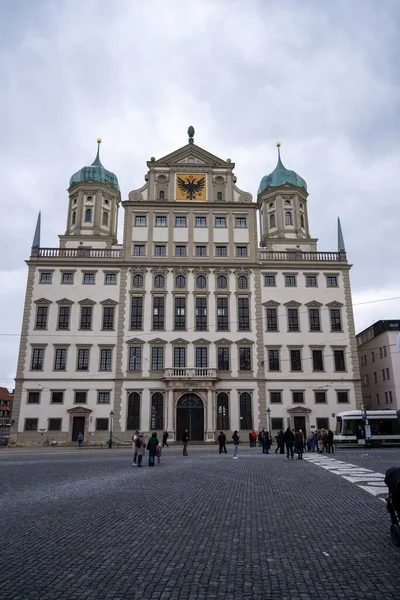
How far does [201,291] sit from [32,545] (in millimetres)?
42368

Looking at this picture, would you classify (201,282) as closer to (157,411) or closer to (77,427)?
(157,411)

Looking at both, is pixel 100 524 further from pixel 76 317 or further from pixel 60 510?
pixel 76 317

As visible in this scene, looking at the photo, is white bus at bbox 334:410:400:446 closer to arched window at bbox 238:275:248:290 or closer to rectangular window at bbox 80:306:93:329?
arched window at bbox 238:275:248:290

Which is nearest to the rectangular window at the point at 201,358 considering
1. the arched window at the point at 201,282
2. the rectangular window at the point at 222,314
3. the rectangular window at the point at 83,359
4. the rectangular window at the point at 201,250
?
the rectangular window at the point at 222,314

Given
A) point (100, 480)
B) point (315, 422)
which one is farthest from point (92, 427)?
point (100, 480)

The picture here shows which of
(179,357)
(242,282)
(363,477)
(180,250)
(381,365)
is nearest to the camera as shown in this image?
(363,477)

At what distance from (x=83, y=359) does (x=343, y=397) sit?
2589 centimetres

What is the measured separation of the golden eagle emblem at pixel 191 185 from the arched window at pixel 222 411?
22023mm

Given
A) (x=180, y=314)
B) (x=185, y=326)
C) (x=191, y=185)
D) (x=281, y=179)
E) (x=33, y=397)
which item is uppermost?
(x=281, y=179)

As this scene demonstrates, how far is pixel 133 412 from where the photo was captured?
46.2 metres

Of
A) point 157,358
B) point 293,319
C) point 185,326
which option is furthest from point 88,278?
point 293,319

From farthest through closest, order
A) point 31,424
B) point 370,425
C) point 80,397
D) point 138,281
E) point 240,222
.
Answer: point 240,222, point 138,281, point 80,397, point 31,424, point 370,425

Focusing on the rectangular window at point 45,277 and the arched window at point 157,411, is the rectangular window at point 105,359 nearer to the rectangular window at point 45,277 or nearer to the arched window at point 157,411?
the arched window at point 157,411

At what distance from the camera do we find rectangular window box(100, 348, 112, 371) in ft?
155
